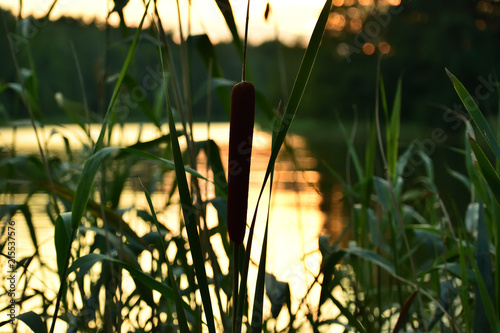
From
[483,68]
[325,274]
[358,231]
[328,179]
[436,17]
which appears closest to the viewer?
[325,274]

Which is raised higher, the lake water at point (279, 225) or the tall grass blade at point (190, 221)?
the tall grass blade at point (190, 221)

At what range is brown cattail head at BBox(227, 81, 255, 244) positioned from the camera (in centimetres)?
44

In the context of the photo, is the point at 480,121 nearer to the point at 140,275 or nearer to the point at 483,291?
the point at 483,291

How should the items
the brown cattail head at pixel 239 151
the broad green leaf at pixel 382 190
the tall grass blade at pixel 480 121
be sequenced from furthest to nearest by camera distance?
the broad green leaf at pixel 382 190
the tall grass blade at pixel 480 121
the brown cattail head at pixel 239 151

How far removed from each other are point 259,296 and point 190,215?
0.35 ft

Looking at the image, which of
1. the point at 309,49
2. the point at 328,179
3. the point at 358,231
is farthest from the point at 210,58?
the point at 328,179

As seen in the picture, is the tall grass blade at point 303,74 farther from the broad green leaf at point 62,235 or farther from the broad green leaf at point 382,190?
the broad green leaf at point 382,190

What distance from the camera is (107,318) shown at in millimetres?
786

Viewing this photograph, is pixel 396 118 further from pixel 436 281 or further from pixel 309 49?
pixel 309 49

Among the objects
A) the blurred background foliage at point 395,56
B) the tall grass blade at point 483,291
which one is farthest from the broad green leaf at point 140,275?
the blurred background foliage at point 395,56

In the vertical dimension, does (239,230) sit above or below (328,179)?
above

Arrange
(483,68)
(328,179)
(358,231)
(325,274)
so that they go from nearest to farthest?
(325,274) → (358,231) → (328,179) → (483,68)

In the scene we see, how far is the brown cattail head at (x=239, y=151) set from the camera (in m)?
0.44

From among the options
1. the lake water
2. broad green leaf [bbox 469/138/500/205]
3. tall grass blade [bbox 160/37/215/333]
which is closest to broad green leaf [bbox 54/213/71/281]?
tall grass blade [bbox 160/37/215/333]
